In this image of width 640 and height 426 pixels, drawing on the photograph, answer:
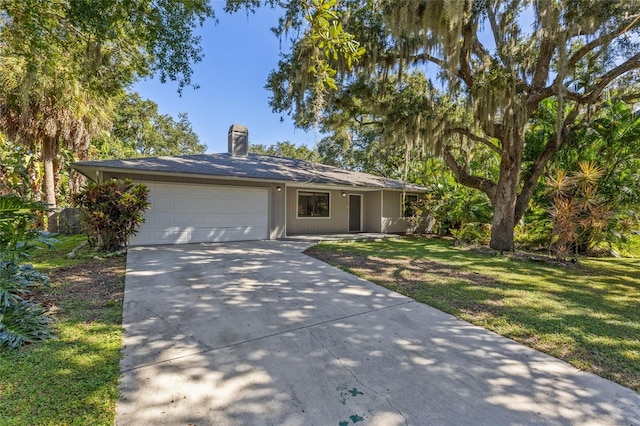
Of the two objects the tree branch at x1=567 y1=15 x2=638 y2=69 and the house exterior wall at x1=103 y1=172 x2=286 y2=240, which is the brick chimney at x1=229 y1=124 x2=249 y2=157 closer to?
the house exterior wall at x1=103 y1=172 x2=286 y2=240

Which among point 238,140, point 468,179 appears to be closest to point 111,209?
point 238,140

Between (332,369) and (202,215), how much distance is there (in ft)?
26.3

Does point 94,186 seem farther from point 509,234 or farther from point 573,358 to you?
point 509,234

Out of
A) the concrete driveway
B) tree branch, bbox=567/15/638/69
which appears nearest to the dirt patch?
the concrete driveway

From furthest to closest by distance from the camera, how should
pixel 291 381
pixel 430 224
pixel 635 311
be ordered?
pixel 430 224, pixel 635 311, pixel 291 381

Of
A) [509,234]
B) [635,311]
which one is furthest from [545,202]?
[635,311]

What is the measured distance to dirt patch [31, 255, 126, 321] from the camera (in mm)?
3797

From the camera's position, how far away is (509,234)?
9016 millimetres

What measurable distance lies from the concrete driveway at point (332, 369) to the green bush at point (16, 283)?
0.80 meters

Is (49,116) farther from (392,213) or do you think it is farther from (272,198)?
(392,213)

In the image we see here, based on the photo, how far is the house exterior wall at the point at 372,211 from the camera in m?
13.3

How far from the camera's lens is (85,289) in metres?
4.60

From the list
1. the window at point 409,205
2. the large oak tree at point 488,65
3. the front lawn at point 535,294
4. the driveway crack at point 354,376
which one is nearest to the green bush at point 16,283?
the driveway crack at point 354,376

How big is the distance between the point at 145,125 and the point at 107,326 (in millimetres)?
22720
